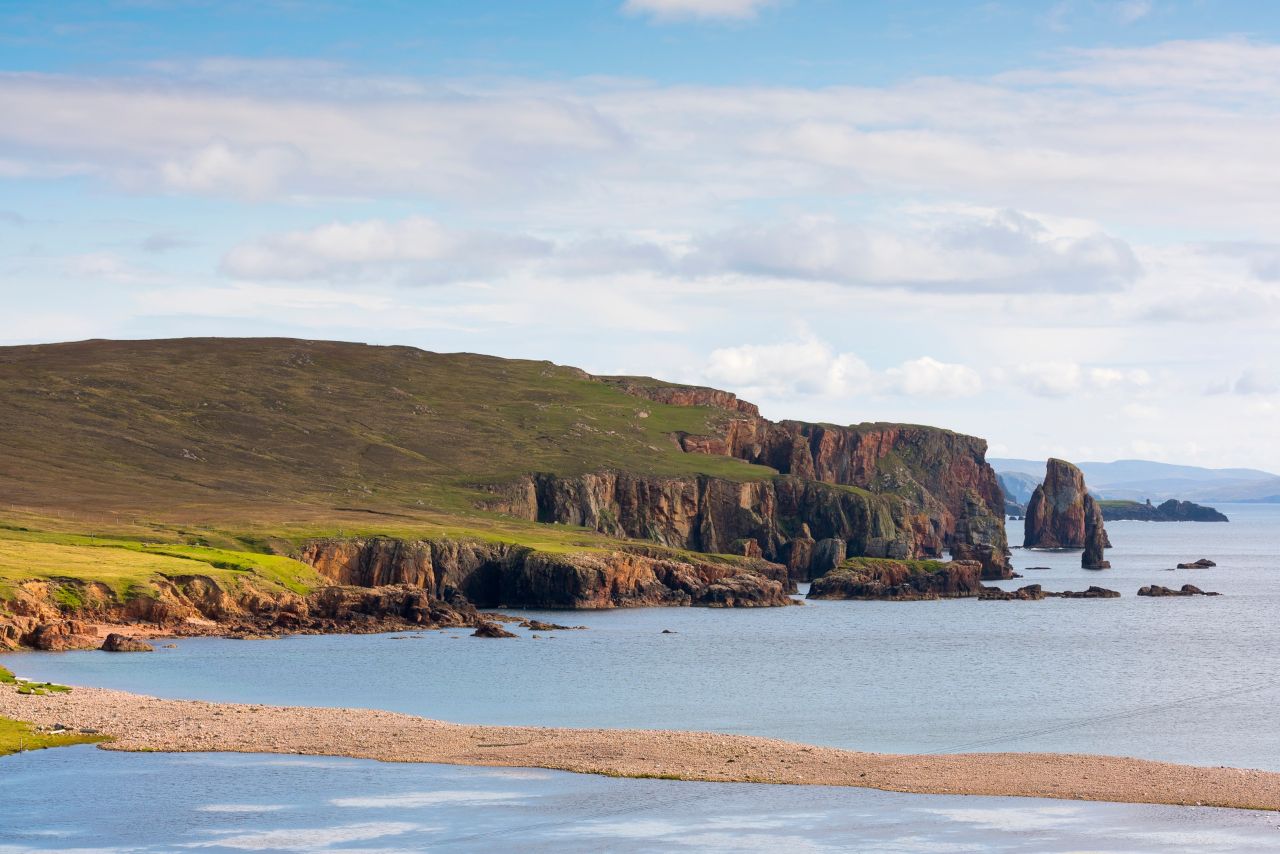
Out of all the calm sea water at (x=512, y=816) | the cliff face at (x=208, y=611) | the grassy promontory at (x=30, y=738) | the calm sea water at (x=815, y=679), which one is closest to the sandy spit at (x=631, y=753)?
the grassy promontory at (x=30, y=738)

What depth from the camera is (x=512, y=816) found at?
191 feet

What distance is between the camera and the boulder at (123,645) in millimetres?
117500

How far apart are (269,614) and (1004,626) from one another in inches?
2978

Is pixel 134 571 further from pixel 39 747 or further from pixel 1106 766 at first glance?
pixel 1106 766

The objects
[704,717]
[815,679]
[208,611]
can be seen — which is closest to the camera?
[704,717]

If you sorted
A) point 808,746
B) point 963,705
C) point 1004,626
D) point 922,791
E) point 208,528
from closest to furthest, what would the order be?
point 922,791 → point 808,746 → point 963,705 → point 1004,626 → point 208,528

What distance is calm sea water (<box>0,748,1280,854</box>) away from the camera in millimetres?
54250

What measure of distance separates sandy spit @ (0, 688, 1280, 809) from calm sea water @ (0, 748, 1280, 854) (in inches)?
84.1

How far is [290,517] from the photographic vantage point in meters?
190

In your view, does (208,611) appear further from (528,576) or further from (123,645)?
(528,576)

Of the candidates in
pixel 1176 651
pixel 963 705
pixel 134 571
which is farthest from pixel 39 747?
pixel 1176 651

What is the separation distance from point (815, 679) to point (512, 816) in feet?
191

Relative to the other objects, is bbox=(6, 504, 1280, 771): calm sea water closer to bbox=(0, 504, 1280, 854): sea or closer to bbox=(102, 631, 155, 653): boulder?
bbox=(0, 504, 1280, 854): sea

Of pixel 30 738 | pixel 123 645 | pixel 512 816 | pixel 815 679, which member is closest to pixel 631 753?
pixel 512 816
